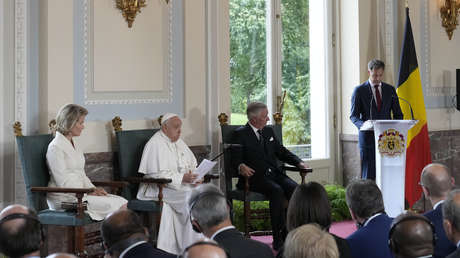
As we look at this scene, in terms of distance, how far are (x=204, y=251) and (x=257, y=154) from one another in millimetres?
4572

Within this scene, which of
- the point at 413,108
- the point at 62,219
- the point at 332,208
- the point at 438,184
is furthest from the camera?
the point at 413,108

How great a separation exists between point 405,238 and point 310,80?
6145 millimetres

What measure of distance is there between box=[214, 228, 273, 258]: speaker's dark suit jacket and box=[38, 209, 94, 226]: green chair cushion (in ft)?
7.30

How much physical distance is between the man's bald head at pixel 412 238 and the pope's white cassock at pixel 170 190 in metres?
3.38

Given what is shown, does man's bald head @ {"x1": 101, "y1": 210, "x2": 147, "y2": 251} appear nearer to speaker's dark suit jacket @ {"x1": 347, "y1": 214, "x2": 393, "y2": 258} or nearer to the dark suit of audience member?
speaker's dark suit jacket @ {"x1": 347, "y1": 214, "x2": 393, "y2": 258}

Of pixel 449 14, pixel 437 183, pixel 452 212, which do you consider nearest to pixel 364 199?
pixel 452 212

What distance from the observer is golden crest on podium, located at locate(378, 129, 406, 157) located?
6734 mm

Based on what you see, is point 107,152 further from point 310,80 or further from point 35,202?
point 310,80

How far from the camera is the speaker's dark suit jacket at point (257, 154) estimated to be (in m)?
6.52

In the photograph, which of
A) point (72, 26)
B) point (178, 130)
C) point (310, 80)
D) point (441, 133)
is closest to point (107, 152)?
point (178, 130)

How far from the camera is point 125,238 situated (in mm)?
2787

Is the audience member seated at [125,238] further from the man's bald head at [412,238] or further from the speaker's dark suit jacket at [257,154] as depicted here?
the speaker's dark suit jacket at [257,154]

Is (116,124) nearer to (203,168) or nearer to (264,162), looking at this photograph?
(203,168)

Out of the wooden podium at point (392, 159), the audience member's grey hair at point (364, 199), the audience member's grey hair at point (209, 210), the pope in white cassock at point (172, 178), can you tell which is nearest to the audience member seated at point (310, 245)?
the audience member's grey hair at point (209, 210)
